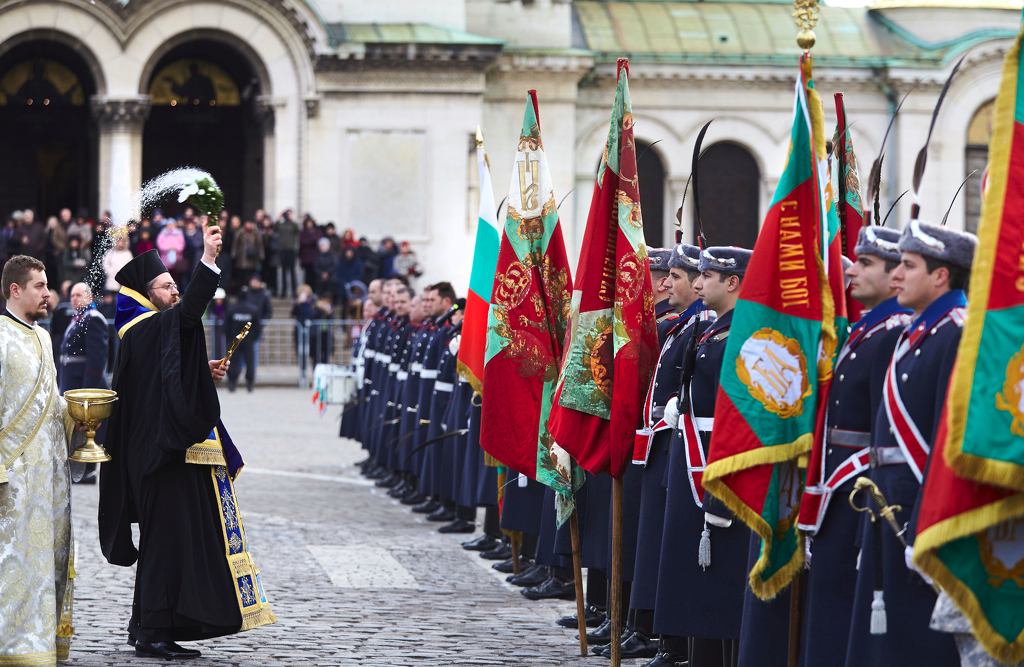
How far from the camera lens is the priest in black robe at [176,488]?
6.38 m

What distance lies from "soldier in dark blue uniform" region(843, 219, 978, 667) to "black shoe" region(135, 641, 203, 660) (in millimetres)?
3576

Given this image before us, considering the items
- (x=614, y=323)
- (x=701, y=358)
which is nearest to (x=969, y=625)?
(x=701, y=358)

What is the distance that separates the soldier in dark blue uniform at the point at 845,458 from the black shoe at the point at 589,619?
2.87 meters

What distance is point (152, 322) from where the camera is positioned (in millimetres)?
6684

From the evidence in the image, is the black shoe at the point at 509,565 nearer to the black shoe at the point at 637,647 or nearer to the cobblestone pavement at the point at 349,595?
the cobblestone pavement at the point at 349,595

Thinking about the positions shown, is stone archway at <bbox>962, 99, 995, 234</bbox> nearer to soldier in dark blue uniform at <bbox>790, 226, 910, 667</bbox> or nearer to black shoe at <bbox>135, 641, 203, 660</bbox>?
black shoe at <bbox>135, 641, 203, 660</bbox>

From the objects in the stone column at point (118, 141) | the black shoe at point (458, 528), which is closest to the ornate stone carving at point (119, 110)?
the stone column at point (118, 141)

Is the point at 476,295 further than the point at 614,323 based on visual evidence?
Yes

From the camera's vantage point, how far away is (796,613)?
4703 mm

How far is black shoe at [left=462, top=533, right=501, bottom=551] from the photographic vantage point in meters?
9.82

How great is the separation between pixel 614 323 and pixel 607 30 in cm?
2625

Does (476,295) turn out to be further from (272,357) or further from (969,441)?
(272,357)

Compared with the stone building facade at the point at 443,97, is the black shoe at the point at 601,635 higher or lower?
lower

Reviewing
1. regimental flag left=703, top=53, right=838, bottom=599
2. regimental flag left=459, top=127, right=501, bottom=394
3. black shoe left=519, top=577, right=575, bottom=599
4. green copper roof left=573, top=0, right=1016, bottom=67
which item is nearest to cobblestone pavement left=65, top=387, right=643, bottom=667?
black shoe left=519, top=577, right=575, bottom=599
